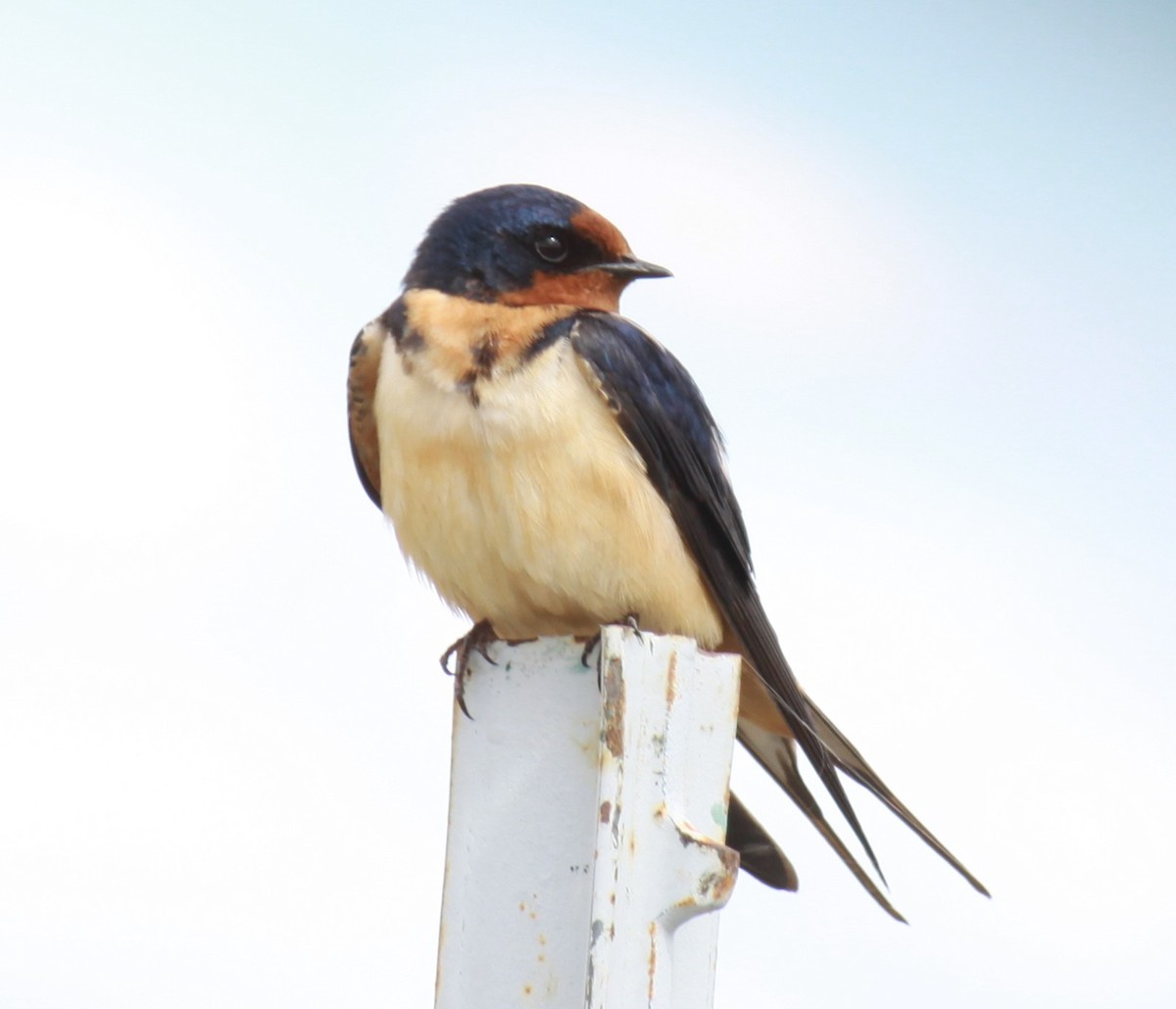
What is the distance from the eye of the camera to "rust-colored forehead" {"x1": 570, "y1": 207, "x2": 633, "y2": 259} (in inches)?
142

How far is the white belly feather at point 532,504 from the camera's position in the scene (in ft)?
10.3

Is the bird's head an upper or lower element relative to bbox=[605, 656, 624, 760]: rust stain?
upper

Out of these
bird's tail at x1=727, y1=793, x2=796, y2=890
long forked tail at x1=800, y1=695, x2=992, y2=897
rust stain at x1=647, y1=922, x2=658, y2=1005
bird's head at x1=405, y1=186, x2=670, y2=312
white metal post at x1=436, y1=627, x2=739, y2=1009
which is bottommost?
rust stain at x1=647, y1=922, x2=658, y2=1005

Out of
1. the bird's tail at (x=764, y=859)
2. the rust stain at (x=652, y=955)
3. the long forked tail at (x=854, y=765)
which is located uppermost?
the long forked tail at (x=854, y=765)

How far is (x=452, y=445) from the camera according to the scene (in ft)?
10.3

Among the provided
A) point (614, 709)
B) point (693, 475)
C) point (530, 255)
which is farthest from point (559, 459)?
point (614, 709)

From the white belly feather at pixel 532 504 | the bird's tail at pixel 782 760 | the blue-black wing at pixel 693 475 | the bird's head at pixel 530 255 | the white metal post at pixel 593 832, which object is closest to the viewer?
the white metal post at pixel 593 832

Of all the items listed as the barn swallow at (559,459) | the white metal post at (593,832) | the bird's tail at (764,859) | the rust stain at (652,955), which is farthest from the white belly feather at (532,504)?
the rust stain at (652,955)

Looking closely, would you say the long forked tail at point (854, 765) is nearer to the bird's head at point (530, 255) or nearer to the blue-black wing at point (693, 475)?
the blue-black wing at point (693, 475)

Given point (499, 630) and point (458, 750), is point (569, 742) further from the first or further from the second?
point (499, 630)

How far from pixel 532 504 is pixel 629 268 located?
2.27 ft

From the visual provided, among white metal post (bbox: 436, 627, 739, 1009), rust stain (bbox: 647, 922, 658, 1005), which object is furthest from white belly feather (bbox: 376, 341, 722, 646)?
rust stain (bbox: 647, 922, 658, 1005)

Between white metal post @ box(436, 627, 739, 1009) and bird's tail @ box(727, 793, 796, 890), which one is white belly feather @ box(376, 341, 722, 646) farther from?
white metal post @ box(436, 627, 739, 1009)

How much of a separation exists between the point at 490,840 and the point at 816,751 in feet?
4.21
